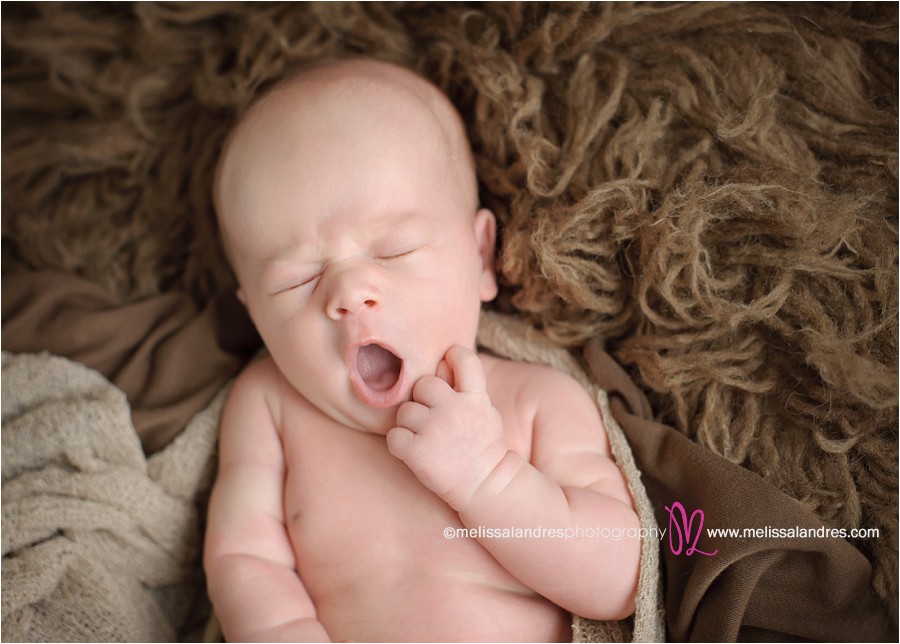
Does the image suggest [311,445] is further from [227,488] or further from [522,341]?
[522,341]

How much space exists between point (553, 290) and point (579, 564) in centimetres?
40

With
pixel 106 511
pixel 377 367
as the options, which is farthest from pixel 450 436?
pixel 106 511

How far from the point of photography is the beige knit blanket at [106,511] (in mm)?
1178

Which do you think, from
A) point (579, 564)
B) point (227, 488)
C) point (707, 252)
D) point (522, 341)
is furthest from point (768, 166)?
point (227, 488)

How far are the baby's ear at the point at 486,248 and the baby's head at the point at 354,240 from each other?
51mm

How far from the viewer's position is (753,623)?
1.13 m

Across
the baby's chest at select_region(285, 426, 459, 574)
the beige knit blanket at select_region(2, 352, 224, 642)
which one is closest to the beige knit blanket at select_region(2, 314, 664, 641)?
the beige knit blanket at select_region(2, 352, 224, 642)

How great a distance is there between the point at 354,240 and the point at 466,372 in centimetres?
24

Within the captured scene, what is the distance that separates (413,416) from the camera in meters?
1.09

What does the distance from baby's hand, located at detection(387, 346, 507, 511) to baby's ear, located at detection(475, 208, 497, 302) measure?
213mm

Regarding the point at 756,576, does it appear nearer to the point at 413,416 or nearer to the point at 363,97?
the point at 413,416

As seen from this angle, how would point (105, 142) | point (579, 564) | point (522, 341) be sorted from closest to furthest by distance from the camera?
point (579, 564), point (522, 341), point (105, 142)

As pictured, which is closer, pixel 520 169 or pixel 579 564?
pixel 579 564

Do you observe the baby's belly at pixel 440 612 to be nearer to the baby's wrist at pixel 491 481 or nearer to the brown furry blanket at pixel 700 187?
the baby's wrist at pixel 491 481
